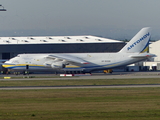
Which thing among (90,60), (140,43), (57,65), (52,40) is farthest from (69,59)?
(52,40)

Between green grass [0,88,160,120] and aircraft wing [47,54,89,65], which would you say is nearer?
green grass [0,88,160,120]

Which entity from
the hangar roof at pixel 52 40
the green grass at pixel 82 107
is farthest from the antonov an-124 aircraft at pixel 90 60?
the green grass at pixel 82 107

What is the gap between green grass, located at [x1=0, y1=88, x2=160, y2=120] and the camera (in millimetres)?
18391

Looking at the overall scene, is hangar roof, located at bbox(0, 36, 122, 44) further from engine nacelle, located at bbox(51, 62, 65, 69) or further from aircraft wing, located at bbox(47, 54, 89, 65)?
engine nacelle, located at bbox(51, 62, 65, 69)

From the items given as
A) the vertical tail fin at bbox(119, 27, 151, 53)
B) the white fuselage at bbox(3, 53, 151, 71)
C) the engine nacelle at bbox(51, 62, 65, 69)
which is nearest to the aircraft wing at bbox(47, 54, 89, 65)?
the white fuselage at bbox(3, 53, 151, 71)

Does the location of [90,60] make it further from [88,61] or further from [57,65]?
[57,65]

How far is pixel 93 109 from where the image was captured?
20.8 m

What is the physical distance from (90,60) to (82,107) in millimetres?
42702

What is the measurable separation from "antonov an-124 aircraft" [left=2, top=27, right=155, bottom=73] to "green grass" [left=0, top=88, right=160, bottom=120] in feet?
119

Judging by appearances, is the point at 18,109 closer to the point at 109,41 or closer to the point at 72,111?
the point at 72,111

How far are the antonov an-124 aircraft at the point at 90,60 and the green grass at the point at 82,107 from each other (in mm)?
36287

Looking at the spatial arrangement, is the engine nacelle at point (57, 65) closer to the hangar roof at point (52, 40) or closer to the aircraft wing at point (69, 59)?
the aircraft wing at point (69, 59)

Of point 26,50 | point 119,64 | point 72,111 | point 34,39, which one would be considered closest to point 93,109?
point 72,111

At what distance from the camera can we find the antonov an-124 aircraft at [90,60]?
6375 centimetres
